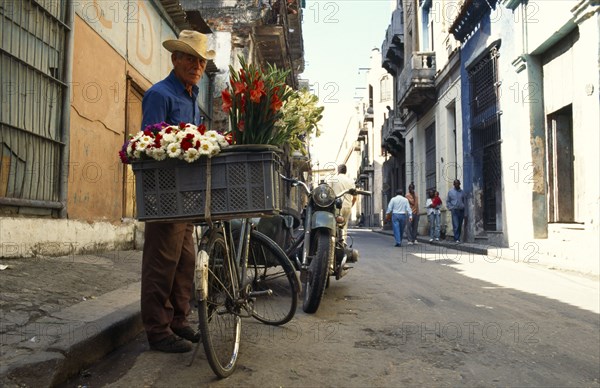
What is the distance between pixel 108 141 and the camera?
24.5 ft

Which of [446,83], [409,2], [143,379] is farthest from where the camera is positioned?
[409,2]

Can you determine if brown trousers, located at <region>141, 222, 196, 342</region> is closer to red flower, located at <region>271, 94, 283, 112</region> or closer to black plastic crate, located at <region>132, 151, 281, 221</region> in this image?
black plastic crate, located at <region>132, 151, 281, 221</region>

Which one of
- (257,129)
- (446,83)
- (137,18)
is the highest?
(446,83)

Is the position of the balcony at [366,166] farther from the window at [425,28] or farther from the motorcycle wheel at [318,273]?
the motorcycle wheel at [318,273]

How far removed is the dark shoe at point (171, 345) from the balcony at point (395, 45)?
2545 centimetres

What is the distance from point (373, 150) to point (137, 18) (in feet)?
128

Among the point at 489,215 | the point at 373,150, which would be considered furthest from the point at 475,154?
the point at 373,150

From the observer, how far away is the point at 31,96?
218 inches

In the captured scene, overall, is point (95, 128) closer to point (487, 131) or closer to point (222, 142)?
point (222, 142)

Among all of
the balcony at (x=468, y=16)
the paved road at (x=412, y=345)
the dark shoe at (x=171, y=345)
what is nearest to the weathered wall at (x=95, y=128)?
the paved road at (x=412, y=345)

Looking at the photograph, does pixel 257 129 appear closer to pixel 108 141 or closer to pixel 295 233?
pixel 295 233

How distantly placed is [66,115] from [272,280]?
3.51 metres

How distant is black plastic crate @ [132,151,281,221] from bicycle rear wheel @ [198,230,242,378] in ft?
1.06

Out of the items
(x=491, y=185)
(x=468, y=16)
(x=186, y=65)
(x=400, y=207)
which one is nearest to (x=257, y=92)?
(x=186, y=65)
